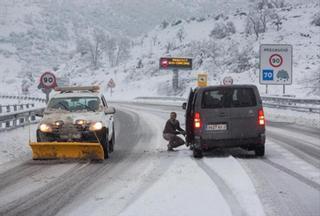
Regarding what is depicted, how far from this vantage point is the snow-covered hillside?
74.8m

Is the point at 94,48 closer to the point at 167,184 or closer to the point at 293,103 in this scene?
the point at 293,103

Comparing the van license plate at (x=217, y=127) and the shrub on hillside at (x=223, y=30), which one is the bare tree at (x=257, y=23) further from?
the van license plate at (x=217, y=127)

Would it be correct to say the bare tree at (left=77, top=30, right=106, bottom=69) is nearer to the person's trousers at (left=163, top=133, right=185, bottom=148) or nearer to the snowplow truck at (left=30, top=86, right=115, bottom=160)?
the person's trousers at (left=163, top=133, right=185, bottom=148)

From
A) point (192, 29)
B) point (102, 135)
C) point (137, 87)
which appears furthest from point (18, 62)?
point (102, 135)

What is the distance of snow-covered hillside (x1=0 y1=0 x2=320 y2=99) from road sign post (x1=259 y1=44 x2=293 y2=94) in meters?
18.7

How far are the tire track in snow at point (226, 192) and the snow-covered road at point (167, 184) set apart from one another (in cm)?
1

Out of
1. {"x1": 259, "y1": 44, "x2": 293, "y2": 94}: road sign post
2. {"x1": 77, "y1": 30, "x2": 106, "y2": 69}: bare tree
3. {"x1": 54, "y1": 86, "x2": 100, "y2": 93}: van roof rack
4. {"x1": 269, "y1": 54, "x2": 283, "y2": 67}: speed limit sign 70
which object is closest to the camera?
{"x1": 54, "y1": 86, "x2": 100, "y2": 93}: van roof rack

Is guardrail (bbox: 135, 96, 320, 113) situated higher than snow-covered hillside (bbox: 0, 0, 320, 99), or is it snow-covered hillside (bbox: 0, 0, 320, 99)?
snow-covered hillside (bbox: 0, 0, 320, 99)

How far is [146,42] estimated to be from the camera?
383 feet

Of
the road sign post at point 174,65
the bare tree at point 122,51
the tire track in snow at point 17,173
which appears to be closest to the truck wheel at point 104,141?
the tire track in snow at point 17,173

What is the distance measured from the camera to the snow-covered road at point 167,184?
7977 mm

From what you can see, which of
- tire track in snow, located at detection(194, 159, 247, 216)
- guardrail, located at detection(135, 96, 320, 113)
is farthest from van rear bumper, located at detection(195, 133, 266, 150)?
guardrail, located at detection(135, 96, 320, 113)

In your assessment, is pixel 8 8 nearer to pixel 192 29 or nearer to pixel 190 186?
pixel 192 29

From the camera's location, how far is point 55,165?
13.0 m
